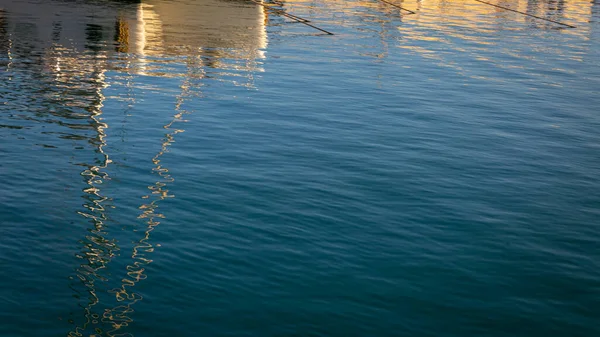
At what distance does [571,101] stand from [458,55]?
12.4 meters

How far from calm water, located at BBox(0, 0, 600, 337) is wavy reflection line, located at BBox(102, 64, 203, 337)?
4cm

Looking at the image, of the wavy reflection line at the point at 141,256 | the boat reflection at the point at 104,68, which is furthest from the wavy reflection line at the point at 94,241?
the wavy reflection line at the point at 141,256

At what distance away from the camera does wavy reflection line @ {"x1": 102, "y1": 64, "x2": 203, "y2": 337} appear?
14.9 m

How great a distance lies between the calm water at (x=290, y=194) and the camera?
15570 millimetres

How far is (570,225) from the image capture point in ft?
66.5

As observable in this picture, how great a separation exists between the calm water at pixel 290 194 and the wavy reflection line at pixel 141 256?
0.04 meters

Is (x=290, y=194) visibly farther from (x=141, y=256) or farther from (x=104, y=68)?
(x=104, y=68)

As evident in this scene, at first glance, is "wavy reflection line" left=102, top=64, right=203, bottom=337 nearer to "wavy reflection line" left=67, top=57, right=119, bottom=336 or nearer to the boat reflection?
the boat reflection

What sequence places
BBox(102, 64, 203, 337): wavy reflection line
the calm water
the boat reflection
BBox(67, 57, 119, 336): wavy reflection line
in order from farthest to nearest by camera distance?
1. the boat reflection
2. the calm water
3. BBox(67, 57, 119, 336): wavy reflection line
4. BBox(102, 64, 203, 337): wavy reflection line

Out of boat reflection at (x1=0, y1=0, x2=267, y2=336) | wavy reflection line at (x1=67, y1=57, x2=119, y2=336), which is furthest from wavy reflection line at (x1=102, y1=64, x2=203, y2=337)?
wavy reflection line at (x1=67, y1=57, x2=119, y2=336)

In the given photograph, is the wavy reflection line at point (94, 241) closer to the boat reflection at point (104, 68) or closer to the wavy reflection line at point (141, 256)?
the boat reflection at point (104, 68)

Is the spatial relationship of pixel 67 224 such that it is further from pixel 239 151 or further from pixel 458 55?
pixel 458 55

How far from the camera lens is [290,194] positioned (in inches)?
845

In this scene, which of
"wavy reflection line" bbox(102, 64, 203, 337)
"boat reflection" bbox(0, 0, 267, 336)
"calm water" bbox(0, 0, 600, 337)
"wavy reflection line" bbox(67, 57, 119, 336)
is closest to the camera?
"wavy reflection line" bbox(102, 64, 203, 337)
